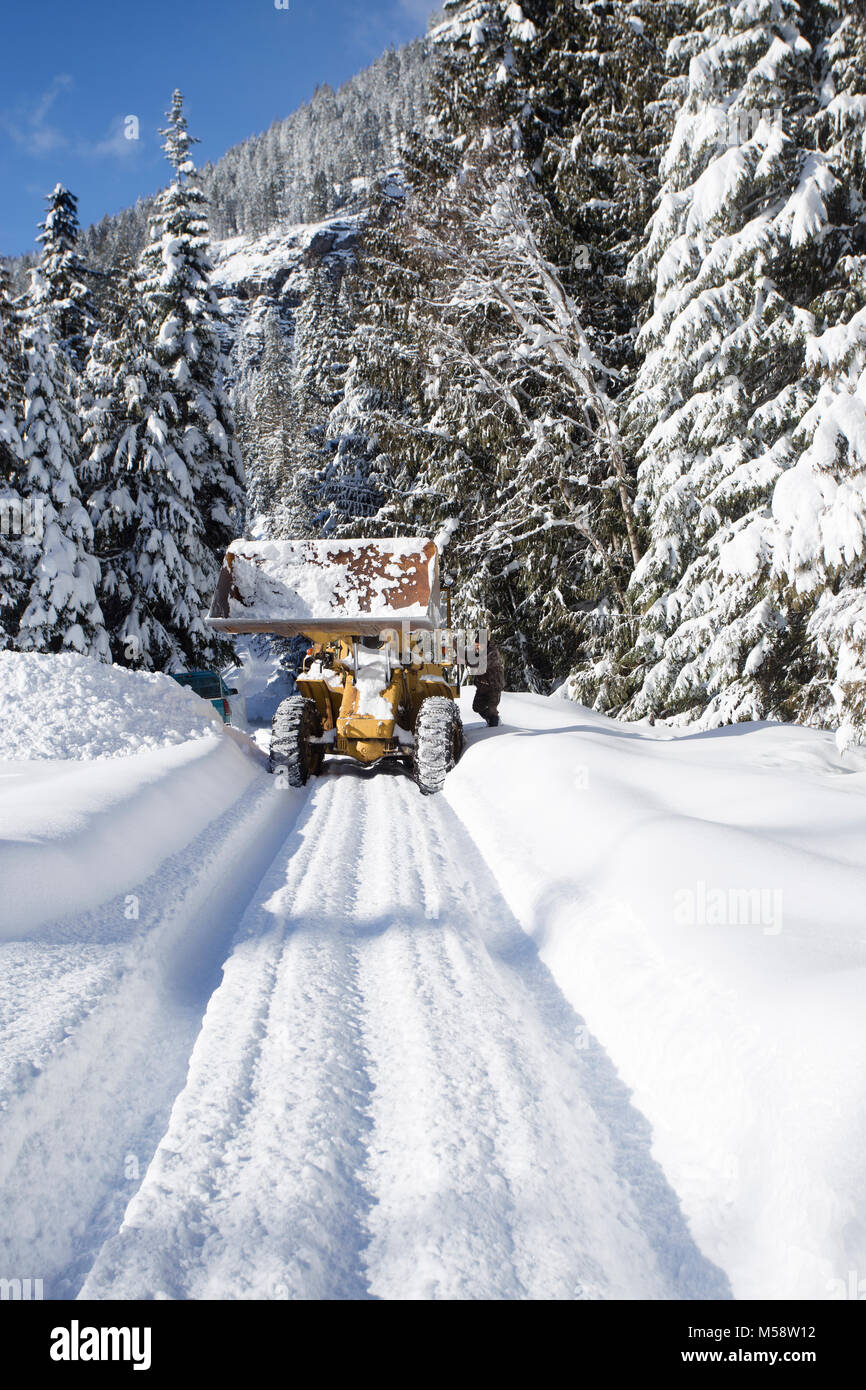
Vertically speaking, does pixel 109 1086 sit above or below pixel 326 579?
below

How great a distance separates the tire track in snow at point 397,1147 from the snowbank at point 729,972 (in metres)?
0.16

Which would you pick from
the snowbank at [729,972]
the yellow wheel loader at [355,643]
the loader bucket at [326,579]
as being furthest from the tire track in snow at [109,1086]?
the loader bucket at [326,579]

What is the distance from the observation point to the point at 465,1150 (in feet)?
7.64

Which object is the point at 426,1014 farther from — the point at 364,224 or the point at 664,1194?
the point at 364,224

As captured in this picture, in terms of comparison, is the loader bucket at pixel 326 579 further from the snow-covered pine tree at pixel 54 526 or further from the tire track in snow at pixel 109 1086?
the snow-covered pine tree at pixel 54 526

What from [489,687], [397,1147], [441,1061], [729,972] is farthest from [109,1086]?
[489,687]

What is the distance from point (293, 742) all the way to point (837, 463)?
5.82m

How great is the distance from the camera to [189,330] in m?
19.5

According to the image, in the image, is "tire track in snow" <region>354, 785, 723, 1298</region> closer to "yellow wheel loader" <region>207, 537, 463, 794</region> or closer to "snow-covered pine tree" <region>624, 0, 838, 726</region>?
"yellow wheel loader" <region>207, 537, 463, 794</region>

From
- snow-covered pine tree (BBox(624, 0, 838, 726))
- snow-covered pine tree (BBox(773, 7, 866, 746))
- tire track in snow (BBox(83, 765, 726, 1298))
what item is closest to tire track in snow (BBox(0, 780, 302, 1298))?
tire track in snow (BBox(83, 765, 726, 1298))

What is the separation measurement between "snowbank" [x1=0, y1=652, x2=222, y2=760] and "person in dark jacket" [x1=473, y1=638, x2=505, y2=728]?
352cm

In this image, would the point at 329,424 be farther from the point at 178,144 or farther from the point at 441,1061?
the point at 441,1061

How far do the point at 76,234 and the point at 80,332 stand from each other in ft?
9.94

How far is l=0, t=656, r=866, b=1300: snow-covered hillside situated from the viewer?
1951 mm
